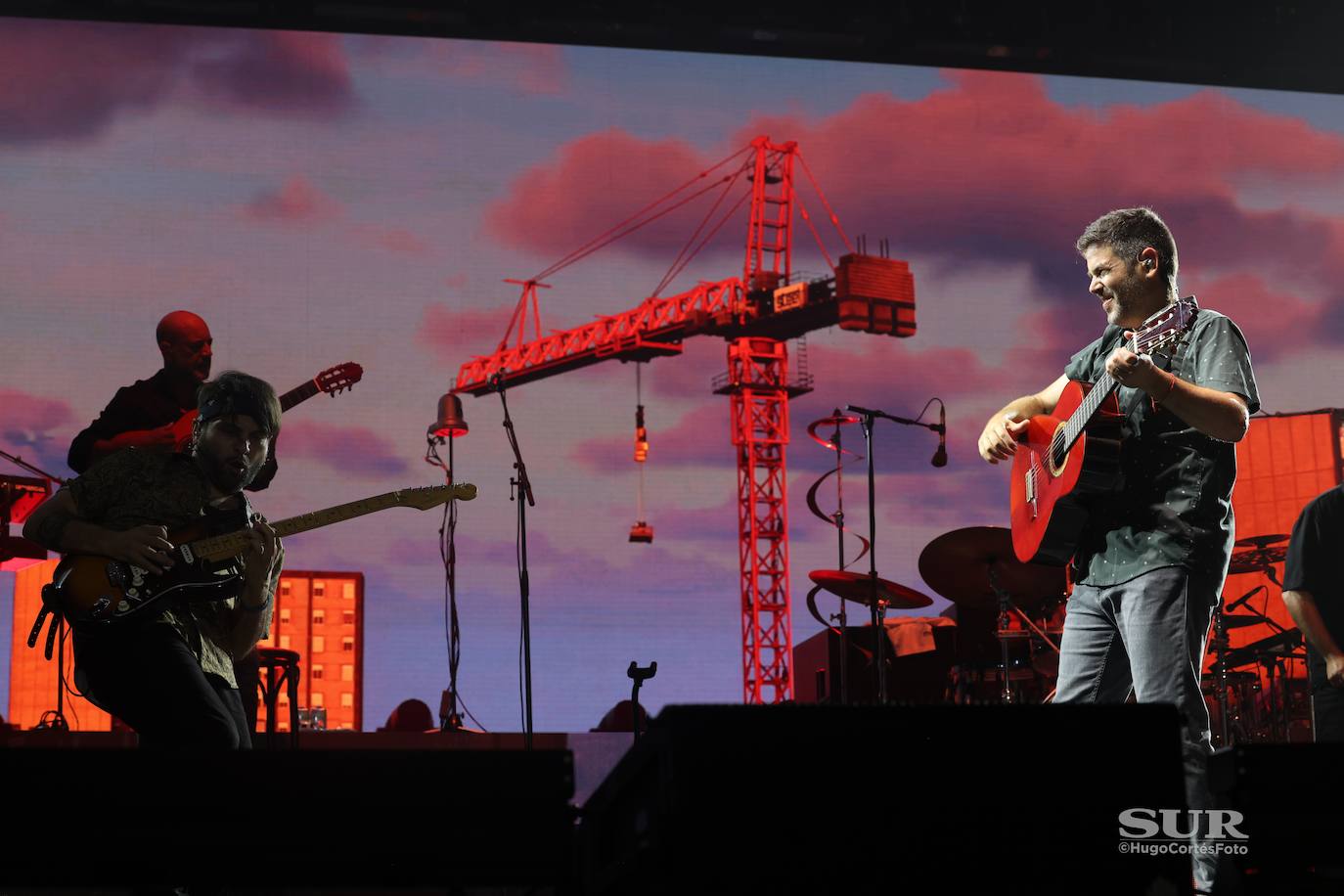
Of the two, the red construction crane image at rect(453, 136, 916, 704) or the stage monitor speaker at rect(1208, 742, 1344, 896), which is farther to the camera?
the red construction crane image at rect(453, 136, 916, 704)

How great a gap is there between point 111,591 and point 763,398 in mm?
5107

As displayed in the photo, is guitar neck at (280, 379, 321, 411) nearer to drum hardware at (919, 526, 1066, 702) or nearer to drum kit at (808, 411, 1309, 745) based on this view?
drum kit at (808, 411, 1309, 745)

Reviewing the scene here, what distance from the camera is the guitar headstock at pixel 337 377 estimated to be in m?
6.30

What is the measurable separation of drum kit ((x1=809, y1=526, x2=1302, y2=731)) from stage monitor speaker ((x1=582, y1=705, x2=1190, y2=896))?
14.1 ft

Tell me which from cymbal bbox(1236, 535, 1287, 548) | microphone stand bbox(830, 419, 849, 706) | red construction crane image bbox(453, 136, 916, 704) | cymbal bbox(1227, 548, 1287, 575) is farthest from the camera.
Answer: cymbal bbox(1227, 548, 1287, 575)

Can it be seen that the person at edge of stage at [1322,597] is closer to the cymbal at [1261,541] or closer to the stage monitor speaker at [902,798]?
the stage monitor speaker at [902,798]

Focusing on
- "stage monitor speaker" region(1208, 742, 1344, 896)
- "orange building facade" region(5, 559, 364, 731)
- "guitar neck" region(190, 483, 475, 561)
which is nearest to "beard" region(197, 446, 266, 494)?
"guitar neck" region(190, 483, 475, 561)

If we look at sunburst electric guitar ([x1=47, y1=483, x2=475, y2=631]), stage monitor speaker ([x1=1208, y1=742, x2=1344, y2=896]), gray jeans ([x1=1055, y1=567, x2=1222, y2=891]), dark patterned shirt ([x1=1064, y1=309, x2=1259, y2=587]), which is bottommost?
stage monitor speaker ([x1=1208, y1=742, x2=1344, y2=896])

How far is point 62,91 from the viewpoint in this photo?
278 inches

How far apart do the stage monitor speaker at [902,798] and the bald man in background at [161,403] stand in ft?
10.4

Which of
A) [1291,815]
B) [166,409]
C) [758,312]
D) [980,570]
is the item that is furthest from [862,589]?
[1291,815]

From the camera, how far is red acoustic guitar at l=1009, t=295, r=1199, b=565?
306 centimetres

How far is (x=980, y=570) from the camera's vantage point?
21.8ft

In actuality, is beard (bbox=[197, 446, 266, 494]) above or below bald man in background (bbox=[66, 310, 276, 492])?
below
